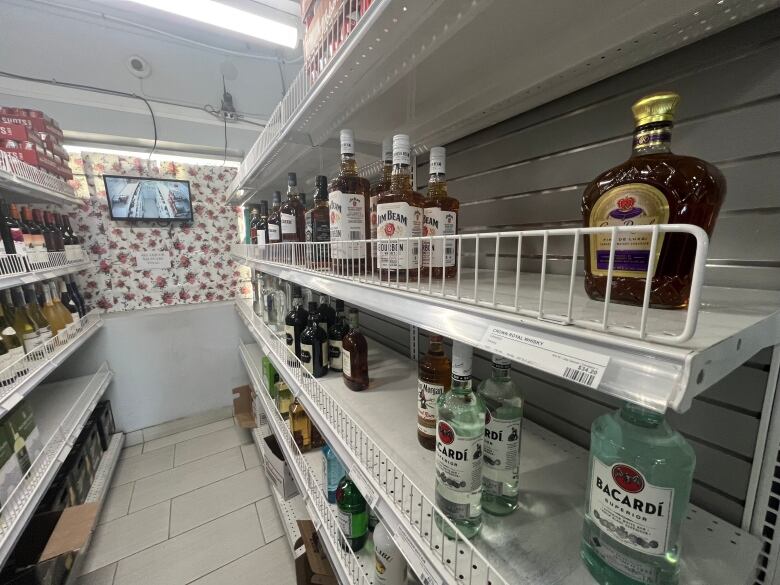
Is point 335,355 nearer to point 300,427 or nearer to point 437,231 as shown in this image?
point 300,427

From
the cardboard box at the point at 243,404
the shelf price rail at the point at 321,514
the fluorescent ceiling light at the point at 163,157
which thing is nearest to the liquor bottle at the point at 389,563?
the shelf price rail at the point at 321,514

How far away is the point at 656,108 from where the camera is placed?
1.26 feet

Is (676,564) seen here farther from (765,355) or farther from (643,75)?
(643,75)

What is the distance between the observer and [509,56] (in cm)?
65

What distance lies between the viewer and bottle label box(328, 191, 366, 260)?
0.77 meters

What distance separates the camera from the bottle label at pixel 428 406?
72cm

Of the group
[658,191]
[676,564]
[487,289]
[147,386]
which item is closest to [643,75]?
[658,191]

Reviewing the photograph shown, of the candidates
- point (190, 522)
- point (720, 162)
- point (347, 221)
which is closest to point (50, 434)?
point (190, 522)

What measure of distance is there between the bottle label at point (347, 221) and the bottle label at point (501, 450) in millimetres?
460

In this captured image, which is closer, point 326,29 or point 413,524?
point 413,524

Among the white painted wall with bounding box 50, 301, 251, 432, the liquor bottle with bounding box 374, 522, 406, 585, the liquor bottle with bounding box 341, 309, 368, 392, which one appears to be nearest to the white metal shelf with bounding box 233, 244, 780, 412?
the liquor bottle with bounding box 341, 309, 368, 392

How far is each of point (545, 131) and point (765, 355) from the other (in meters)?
0.60

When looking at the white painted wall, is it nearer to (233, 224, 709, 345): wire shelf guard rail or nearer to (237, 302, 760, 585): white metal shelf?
(233, 224, 709, 345): wire shelf guard rail

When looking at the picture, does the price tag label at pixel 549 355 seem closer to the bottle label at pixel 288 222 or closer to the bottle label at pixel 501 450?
the bottle label at pixel 501 450
